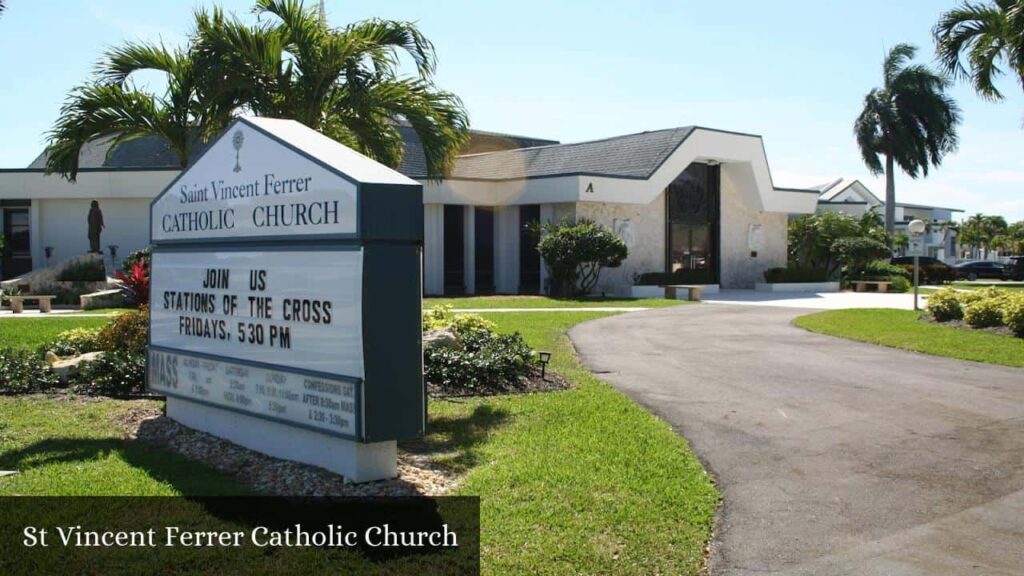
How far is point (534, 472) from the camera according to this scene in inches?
275

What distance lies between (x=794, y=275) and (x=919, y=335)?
2070cm

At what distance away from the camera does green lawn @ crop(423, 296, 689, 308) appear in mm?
25797

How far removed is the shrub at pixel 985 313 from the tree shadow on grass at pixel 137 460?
1608cm

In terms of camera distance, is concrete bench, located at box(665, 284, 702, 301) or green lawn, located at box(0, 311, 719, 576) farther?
concrete bench, located at box(665, 284, 702, 301)

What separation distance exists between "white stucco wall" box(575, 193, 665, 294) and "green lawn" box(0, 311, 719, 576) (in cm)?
2191

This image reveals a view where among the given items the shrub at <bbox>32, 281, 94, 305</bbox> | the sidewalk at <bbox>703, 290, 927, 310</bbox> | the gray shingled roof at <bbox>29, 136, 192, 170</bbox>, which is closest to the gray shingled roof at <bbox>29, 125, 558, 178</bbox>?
the gray shingled roof at <bbox>29, 136, 192, 170</bbox>

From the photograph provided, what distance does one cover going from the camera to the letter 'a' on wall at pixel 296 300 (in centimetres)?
641

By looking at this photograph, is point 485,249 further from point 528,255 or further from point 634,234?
point 634,234

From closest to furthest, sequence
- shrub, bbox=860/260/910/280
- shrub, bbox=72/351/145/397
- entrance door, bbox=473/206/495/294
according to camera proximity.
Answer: shrub, bbox=72/351/145/397 → entrance door, bbox=473/206/495/294 → shrub, bbox=860/260/910/280

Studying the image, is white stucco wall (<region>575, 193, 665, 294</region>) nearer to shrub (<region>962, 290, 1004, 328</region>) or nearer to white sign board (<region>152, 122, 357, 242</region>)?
shrub (<region>962, 290, 1004, 328</region>)

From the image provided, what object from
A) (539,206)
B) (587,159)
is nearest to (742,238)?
(587,159)

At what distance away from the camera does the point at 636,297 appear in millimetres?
31016

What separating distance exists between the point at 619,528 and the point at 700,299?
82.9 ft

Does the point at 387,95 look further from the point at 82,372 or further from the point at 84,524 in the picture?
the point at 84,524
